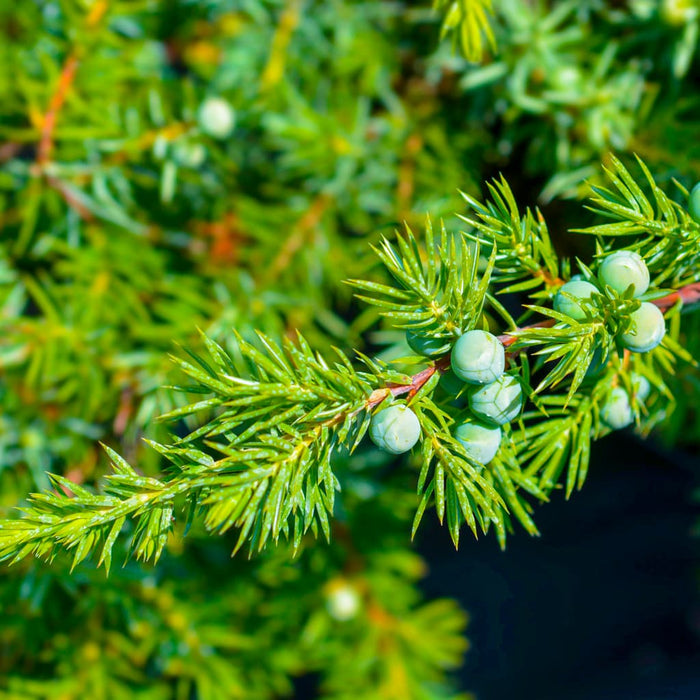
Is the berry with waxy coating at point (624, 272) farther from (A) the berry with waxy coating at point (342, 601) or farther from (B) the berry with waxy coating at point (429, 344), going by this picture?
(A) the berry with waxy coating at point (342, 601)

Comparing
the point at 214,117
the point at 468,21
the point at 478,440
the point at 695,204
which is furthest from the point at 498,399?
the point at 214,117

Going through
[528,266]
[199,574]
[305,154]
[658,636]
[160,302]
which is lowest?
[658,636]

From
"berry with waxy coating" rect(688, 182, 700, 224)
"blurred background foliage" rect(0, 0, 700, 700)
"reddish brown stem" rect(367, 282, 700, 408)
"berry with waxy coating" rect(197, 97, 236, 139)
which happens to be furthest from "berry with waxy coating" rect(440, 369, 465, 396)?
"berry with waxy coating" rect(197, 97, 236, 139)

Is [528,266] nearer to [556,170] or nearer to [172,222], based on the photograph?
[556,170]

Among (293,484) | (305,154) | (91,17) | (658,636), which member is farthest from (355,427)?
(658,636)

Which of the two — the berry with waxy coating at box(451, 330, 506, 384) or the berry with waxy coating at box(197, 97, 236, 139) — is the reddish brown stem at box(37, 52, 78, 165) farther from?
the berry with waxy coating at box(451, 330, 506, 384)
